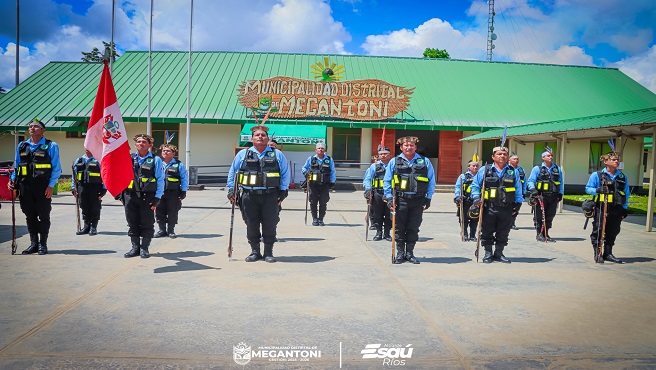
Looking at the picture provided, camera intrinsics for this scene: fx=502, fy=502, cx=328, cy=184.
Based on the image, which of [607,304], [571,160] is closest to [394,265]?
[607,304]

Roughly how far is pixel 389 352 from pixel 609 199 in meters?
6.09

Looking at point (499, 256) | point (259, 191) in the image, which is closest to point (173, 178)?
point (259, 191)

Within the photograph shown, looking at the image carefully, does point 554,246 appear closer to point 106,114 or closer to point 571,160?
point 106,114

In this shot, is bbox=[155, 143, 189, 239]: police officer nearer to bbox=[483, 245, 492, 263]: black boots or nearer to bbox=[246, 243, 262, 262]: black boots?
bbox=[246, 243, 262, 262]: black boots

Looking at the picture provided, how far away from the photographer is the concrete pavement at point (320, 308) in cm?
422

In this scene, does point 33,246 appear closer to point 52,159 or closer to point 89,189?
point 52,159

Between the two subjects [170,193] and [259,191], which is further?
Result: [170,193]

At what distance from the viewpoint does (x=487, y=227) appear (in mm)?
8484

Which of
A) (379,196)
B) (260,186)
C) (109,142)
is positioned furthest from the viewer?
(379,196)

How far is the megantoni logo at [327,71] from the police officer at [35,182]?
881 inches

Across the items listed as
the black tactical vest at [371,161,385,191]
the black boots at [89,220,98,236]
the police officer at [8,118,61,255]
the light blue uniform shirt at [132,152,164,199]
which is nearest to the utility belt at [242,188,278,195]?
the light blue uniform shirt at [132,152,164,199]

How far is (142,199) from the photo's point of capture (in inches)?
321

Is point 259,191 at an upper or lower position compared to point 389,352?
upper

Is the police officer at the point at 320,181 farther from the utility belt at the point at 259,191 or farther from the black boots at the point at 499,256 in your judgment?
the black boots at the point at 499,256
